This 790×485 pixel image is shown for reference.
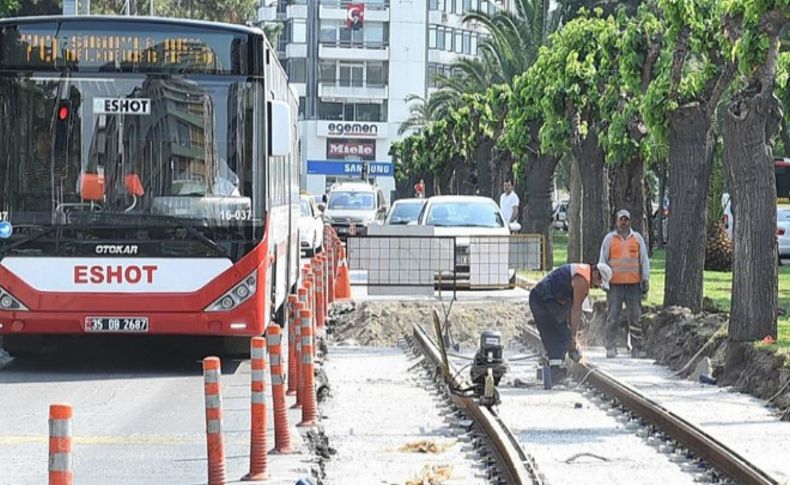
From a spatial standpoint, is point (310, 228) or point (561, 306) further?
point (310, 228)

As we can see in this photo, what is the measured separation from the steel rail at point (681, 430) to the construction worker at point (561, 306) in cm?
46

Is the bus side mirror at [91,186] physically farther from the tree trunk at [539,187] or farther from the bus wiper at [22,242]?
the tree trunk at [539,187]

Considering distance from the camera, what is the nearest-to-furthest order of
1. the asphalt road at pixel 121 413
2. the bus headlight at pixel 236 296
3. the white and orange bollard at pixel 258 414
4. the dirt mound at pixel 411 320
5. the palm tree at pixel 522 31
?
1. the white and orange bollard at pixel 258 414
2. the asphalt road at pixel 121 413
3. the bus headlight at pixel 236 296
4. the dirt mound at pixel 411 320
5. the palm tree at pixel 522 31

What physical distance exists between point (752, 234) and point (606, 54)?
12.2 metres

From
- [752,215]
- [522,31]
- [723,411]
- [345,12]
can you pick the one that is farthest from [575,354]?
[345,12]

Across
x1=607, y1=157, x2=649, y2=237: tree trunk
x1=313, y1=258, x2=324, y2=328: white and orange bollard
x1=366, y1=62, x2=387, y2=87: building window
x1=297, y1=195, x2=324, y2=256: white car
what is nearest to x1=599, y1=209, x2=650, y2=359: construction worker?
x1=313, y1=258, x2=324, y2=328: white and orange bollard

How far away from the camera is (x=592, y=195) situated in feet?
106

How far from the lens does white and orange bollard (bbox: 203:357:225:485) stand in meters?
9.37

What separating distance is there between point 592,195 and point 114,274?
16993 mm

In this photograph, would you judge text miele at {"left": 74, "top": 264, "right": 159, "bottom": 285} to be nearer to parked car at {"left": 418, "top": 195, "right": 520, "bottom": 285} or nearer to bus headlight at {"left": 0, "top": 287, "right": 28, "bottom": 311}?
bus headlight at {"left": 0, "top": 287, "right": 28, "bottom": 311}

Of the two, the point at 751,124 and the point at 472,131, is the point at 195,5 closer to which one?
the point at 472,131

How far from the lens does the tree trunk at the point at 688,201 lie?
2419 centimetres

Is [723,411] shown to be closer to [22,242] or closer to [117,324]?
[117,324]

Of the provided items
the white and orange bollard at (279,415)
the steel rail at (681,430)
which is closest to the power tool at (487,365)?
the steel rail at (681,430)
